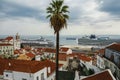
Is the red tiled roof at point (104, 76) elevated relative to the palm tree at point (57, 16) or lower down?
lower down

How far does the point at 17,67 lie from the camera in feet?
141

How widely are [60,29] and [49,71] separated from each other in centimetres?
2337

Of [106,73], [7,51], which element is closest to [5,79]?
[106,73]

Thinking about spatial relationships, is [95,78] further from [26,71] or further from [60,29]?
[26,71]

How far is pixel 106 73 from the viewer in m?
26.4

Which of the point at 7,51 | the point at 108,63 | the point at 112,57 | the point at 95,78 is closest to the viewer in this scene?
the point at 95,78

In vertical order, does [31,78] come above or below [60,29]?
below

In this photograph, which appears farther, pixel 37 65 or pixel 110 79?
pixel 37 65

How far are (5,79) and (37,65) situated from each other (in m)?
7.38

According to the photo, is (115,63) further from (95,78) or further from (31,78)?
(31,78)

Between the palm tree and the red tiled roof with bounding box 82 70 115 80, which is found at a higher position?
the palm tree

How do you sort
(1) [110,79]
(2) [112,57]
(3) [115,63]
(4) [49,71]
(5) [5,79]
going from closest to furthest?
(1) [110,79] → (3) [115,63] → (2) [112,57] → (5) [5,79] → (4) [49,71]

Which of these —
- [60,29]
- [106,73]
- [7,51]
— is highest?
[60,29]

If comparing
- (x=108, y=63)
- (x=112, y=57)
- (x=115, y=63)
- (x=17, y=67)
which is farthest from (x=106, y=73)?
(x=17, y=67)
